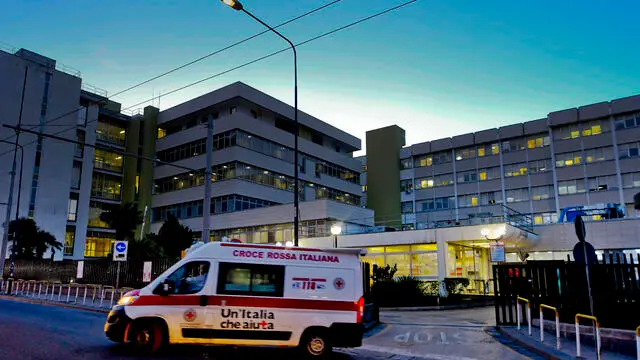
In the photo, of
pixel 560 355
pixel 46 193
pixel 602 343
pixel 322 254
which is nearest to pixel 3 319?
pixel 322 254

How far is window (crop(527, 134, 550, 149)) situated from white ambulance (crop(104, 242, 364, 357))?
59456 millimetres

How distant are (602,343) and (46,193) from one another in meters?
56.6

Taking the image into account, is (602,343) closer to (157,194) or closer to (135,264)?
(135,264)

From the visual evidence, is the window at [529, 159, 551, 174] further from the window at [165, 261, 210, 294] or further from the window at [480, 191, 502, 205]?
the window at [165, 261, 210, 294]

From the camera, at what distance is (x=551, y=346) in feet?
36.4

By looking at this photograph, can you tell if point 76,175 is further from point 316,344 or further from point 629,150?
point 629,150

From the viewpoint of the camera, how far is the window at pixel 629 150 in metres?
55.7

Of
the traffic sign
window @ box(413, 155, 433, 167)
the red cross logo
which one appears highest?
window @ box(413, 155, 433, 167)

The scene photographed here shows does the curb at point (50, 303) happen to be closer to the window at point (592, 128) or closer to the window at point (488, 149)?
the window at point (488, 149)

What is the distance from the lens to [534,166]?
208 ft

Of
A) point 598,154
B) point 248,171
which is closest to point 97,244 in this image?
point 248,171

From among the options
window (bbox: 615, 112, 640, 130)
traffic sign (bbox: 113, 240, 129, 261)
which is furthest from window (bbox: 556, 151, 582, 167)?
traffic sign (bbox: 113, 240, 129, 261)

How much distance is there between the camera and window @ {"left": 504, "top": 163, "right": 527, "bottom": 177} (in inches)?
2518

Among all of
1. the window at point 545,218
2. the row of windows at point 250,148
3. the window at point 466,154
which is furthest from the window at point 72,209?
the window at point 545,218
